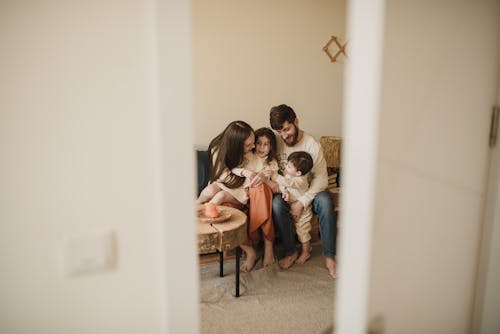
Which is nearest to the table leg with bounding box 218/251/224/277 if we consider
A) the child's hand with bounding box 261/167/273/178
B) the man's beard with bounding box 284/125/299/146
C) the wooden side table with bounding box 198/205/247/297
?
the wooden side table with bounding box 198/205/247/297

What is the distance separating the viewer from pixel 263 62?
10.8 ft

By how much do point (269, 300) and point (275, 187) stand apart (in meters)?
0.83

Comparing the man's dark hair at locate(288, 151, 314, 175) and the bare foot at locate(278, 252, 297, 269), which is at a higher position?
the man's dark hair at locate(288, 151, 314, 175)

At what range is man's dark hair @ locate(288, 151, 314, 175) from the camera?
2.57m

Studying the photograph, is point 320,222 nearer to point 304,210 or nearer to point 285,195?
point 304,210

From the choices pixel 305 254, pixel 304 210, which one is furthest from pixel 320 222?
pixel 305 254

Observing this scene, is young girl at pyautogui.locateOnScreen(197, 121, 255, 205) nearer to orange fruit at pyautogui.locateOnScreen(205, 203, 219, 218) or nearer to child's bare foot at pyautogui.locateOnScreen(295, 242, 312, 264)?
orange fruit at pyautogui.locateOnScreen(205, 203, 219, 218)

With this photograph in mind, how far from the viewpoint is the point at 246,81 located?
327 cm
